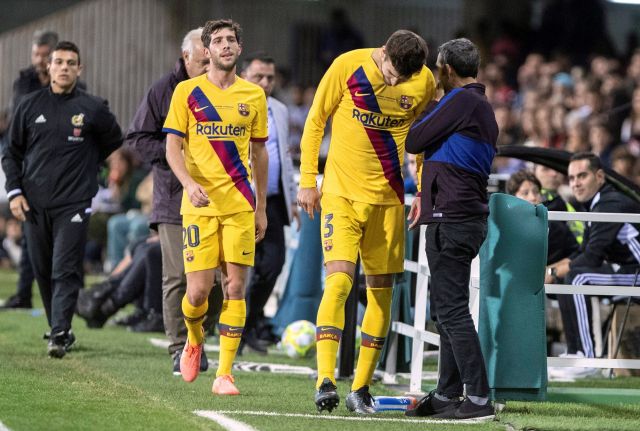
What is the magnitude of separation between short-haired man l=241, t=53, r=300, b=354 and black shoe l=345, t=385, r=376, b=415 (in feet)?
10.1

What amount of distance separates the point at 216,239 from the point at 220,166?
453 mm

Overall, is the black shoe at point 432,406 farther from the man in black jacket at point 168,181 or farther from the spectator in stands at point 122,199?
the spectator in stands at point 122,199

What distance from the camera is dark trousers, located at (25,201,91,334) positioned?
10.1m

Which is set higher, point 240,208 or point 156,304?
point 240,208

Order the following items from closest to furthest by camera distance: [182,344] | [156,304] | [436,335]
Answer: [436,335] → [182,344] → [156,304]

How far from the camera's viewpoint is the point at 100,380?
8.63 m

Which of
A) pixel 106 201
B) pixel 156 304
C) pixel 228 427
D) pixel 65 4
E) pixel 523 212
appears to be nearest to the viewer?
pixel 228 427

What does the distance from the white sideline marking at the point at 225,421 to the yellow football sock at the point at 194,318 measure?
119cm

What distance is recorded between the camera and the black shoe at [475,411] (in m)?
7.27

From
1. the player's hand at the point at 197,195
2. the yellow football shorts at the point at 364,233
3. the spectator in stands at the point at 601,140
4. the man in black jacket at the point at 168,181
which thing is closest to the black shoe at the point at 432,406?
the yellow football shorts at the point at 364,233

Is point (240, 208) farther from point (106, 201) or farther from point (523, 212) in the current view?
point (106, 201)

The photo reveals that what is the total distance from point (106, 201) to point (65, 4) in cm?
545

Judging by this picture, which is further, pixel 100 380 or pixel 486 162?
pixel 100 380

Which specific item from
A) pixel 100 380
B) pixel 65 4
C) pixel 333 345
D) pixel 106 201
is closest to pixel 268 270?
pixel 100 380
